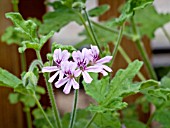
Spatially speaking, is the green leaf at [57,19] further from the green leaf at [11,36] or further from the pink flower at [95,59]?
the pink flower at [95,59]

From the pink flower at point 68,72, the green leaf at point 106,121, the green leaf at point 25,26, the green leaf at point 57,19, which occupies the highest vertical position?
the green leaf at point 57,19

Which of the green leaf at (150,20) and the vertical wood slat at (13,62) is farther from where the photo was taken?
the vertical wood slat at (13,62)

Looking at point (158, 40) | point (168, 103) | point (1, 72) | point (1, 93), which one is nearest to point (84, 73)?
point (1, 72)

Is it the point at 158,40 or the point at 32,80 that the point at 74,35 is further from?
the point at 32,80

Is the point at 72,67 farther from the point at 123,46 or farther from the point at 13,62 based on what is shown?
the point at 123,46

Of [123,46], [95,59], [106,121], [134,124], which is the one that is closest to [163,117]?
[134,124]

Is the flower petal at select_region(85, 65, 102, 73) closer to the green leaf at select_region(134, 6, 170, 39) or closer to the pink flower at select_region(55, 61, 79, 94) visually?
the pink flower at select_region(55, 61, 79, 94)

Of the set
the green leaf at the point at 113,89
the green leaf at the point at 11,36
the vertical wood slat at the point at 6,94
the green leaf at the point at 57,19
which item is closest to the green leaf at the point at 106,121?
the green leaf at the point at 113,89
